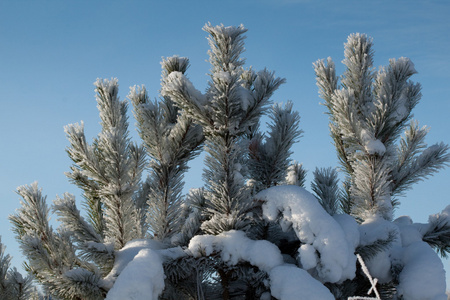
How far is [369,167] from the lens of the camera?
299 cm

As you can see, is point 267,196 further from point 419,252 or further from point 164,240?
point 419,252

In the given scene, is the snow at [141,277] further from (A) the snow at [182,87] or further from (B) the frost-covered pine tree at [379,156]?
(B) the frost-covered pine tree at [379,156]

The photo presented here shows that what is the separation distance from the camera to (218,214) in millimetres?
2322

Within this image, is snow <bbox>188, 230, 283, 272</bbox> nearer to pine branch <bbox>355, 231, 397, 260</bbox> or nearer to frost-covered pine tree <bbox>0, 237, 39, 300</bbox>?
pine branch <bbox>355, 231, 397, 260</bbox>

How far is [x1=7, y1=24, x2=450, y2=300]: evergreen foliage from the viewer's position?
2162 millimetres

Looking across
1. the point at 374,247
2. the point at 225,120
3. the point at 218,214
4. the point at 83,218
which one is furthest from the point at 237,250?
the point at 83,218

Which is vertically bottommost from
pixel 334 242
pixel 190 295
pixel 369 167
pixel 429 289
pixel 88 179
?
pixel 429 289

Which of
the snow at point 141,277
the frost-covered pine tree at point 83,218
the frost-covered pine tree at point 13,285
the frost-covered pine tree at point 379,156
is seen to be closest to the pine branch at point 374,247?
the frost-covered pine tree at point 379,156

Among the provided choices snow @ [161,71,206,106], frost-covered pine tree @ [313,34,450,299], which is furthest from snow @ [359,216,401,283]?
snow @ [161,71,206,106]

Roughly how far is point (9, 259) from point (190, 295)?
1002 millimetres

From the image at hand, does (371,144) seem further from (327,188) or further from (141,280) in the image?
(141,280)

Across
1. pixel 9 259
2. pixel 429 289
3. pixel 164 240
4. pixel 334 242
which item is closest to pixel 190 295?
pixel 164 240

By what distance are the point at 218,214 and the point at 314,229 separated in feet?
1.59

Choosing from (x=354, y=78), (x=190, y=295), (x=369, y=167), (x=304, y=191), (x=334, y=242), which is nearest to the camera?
(x=334, y=242)
